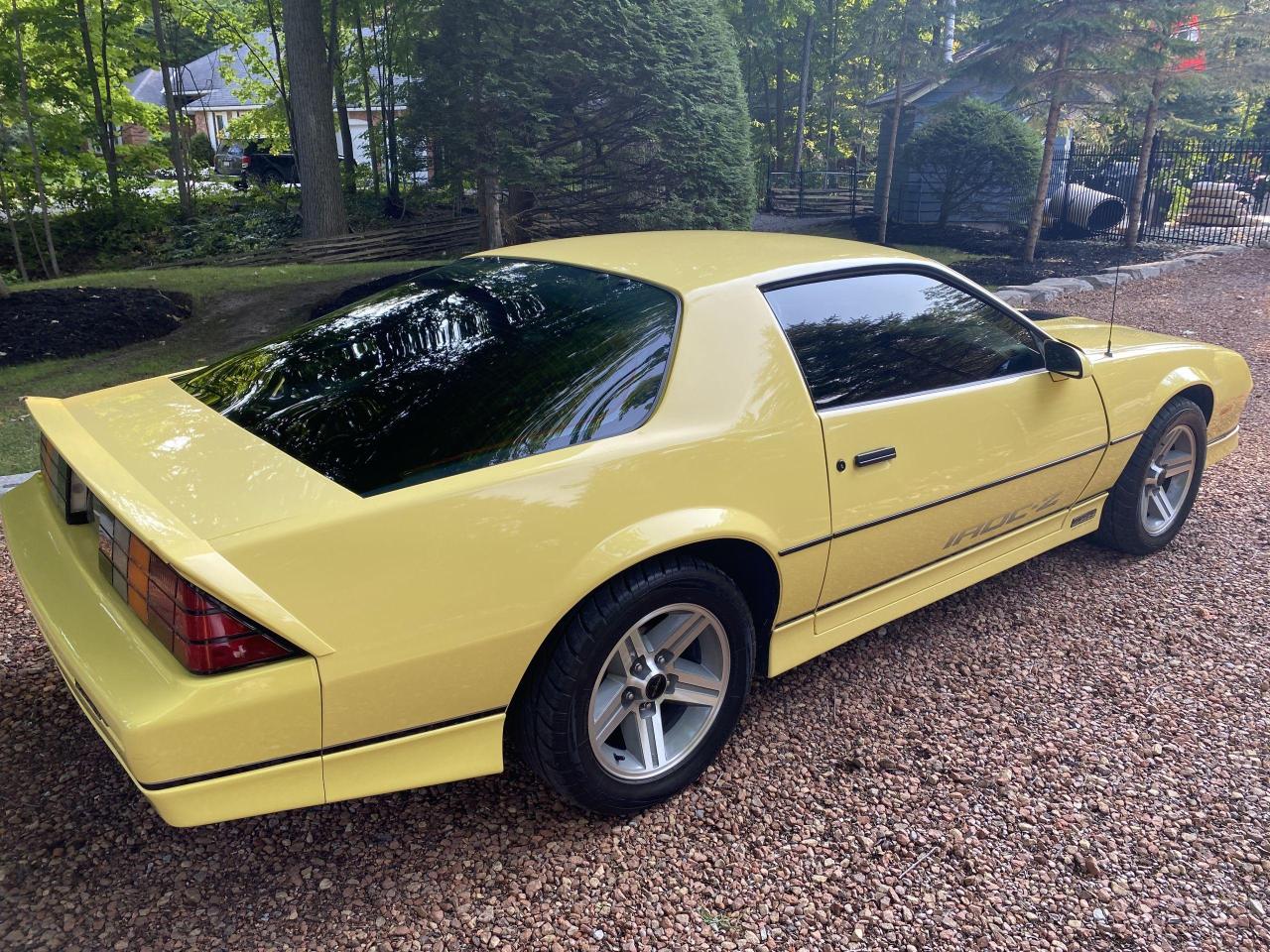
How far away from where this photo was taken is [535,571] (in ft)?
7.02

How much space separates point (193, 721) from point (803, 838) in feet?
5.11

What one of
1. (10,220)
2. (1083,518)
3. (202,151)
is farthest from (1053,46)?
(202,151)

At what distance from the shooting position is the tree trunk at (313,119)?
38.1 feet

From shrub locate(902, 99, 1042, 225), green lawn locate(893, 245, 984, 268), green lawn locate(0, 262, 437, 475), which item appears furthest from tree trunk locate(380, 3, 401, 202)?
shrub locate(902, 99, 1042, 225)

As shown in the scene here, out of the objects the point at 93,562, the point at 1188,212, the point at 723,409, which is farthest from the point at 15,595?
the point at 1188,212

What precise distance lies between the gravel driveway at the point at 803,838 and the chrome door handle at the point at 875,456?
0.86m

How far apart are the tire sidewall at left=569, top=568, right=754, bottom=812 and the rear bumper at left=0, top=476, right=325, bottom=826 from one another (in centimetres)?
65

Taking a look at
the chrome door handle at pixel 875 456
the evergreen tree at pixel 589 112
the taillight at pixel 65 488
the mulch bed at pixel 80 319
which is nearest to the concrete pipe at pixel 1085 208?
the evergreen tree at pixel 589 112

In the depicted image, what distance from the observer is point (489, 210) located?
30.7 ft

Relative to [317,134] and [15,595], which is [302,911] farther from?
[317,134]

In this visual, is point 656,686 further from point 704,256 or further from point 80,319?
point 80,319

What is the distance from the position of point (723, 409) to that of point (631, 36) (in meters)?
7.02

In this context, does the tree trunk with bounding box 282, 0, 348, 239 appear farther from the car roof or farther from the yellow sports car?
the yellow sports car

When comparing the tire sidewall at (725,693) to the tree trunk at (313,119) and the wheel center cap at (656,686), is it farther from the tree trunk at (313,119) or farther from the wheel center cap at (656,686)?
the tree trunk at (313,119)
